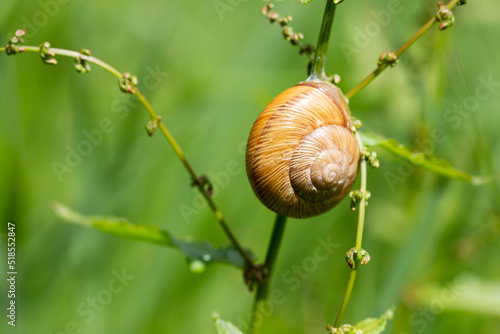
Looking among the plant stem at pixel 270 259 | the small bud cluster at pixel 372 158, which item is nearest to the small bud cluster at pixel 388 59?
the small bud cluster at pixel 372 158

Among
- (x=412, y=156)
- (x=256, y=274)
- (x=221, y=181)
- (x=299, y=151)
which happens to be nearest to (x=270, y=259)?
(x=256, y=274)

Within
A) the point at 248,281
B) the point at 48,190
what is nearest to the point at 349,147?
the point at 248,281

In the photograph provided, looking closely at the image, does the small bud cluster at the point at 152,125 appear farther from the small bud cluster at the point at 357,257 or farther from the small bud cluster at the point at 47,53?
the small bud cluster at the point at 357,257

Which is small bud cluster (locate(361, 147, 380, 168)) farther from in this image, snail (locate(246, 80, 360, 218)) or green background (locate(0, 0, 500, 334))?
green background (locate(0, 0, 500, 334))

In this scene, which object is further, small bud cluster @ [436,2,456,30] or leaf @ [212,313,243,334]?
leaf @ [212,313,243,334]

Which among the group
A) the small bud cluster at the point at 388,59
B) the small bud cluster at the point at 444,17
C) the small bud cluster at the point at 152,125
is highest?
the small bud cluster at the point at 444,17

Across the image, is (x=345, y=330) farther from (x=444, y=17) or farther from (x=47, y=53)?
(x=47, y=53)

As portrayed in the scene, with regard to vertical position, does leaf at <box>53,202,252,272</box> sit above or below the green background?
above

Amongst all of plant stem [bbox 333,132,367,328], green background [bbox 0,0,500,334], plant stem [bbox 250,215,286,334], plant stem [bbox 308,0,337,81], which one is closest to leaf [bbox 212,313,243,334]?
plant stem [bbox 250,215,286,334]
